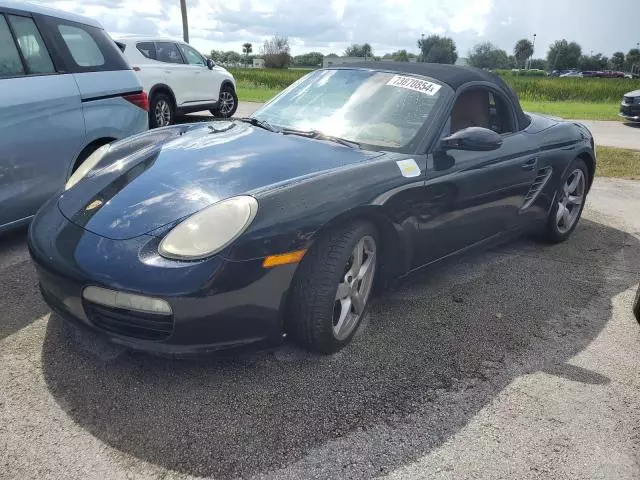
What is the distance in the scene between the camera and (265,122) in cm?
357

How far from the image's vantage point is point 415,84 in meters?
3.46

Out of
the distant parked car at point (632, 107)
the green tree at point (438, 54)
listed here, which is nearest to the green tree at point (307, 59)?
the green tree at point (438, 54)

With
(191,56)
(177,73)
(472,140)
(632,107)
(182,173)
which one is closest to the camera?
(182,173)

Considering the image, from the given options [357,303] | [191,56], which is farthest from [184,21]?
[357,303]

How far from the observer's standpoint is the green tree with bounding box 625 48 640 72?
104500 millimetres

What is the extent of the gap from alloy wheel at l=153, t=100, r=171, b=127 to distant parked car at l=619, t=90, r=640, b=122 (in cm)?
1101

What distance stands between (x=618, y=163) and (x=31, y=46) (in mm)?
7473

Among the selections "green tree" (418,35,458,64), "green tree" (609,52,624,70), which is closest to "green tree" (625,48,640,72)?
"green tree" (609,52,624,70)

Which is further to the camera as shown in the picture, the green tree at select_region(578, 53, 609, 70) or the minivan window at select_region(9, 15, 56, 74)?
the green tree at select_region(578, 53, 609, 70)

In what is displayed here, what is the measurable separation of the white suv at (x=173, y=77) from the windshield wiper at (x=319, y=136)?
6848 mm

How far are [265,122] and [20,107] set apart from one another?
5.31ft

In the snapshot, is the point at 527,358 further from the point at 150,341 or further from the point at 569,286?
the point at 150,341

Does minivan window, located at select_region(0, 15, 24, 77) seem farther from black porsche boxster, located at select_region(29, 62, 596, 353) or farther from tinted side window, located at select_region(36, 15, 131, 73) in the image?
black porsche boxster, located at select_region(29, 62, 596, 353)

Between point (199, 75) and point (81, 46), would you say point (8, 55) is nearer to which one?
point (81, 46)
